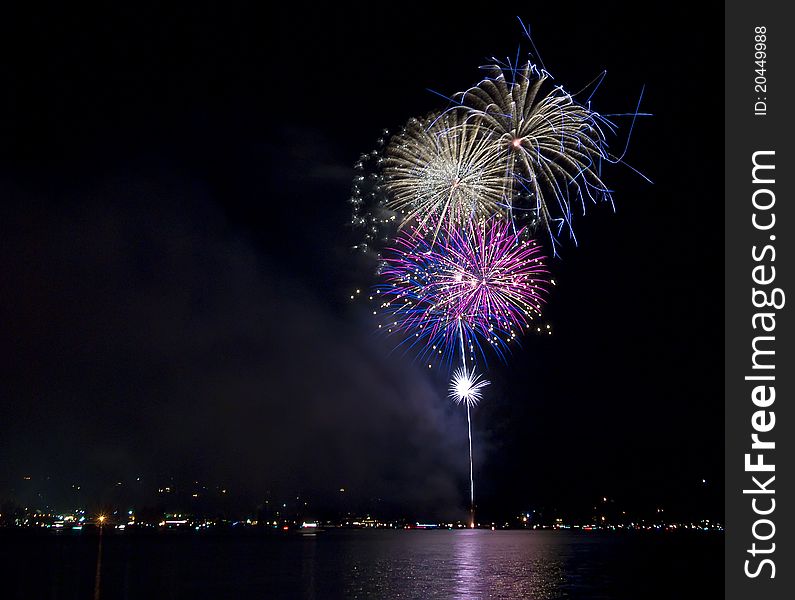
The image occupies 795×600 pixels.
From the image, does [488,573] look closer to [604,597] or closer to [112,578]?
[604,597]

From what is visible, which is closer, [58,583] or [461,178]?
[461,178]

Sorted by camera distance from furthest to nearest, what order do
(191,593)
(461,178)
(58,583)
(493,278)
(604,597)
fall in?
(58,583), (191,593), (604,597), (493,278), (461,178)

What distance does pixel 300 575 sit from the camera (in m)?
54.9

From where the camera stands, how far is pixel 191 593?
40.0 m
